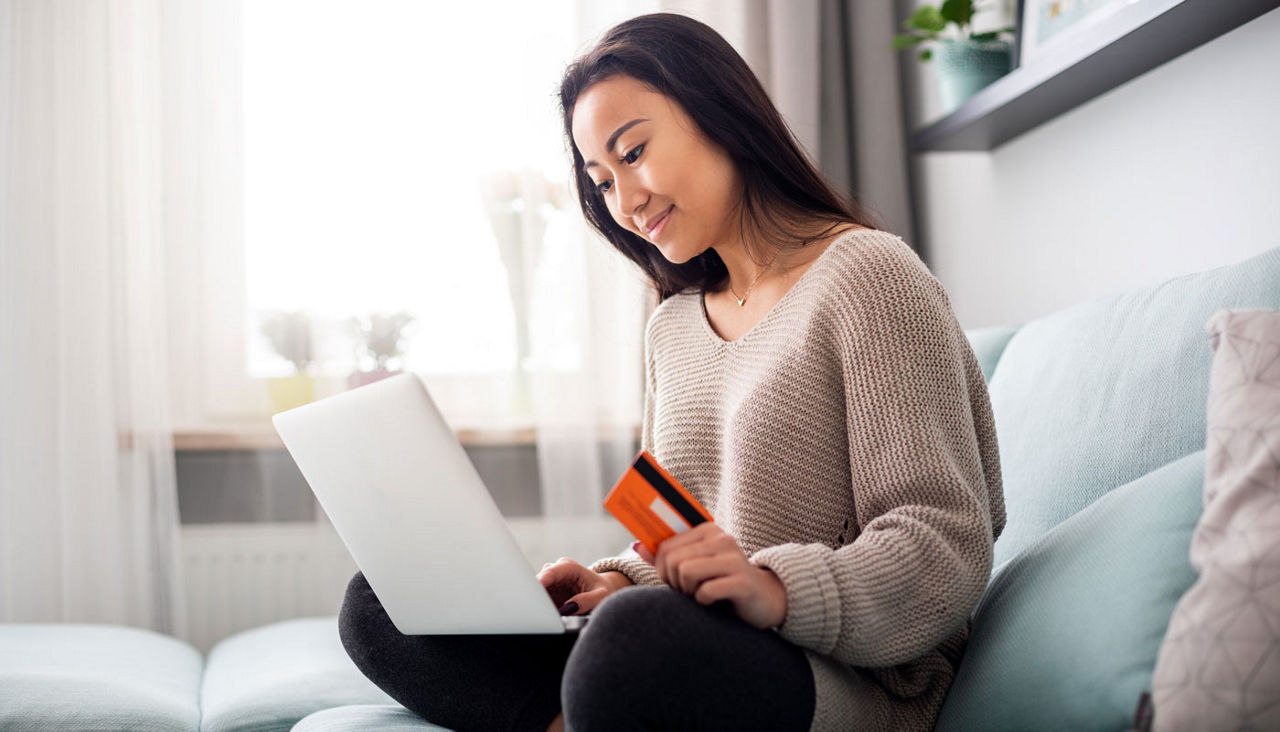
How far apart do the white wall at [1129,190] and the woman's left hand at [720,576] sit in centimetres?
90

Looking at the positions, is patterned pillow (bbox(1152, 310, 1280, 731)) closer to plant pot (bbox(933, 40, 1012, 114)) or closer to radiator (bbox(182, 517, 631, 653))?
plant pot (bbox(933, 40, 1012, 114))

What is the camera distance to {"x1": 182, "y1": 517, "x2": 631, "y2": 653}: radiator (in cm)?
219

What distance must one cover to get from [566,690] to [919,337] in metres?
0.43

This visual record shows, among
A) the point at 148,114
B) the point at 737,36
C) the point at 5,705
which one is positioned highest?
the point at 737,36

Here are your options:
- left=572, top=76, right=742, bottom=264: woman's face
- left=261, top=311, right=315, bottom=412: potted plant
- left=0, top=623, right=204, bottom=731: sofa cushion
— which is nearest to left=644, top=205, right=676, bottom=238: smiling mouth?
left=572, top=76, right=742, bottom=264: woman's face

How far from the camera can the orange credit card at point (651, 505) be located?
792 mm

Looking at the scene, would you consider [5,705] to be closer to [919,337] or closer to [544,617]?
[544,617]

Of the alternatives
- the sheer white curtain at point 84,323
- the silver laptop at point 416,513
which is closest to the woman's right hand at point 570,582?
the silver laptop at point 416,513

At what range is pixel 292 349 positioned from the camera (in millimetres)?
2248

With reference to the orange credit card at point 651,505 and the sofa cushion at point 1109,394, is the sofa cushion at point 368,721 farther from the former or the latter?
the sofa cushion at point 1109,394

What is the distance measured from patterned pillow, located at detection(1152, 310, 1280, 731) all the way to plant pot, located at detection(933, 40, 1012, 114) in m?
1.18

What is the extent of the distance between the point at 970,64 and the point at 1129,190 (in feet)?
1.37

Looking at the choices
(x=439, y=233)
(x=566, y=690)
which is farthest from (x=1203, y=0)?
(x=439, y=233)

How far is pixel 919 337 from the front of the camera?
0.95 meters
